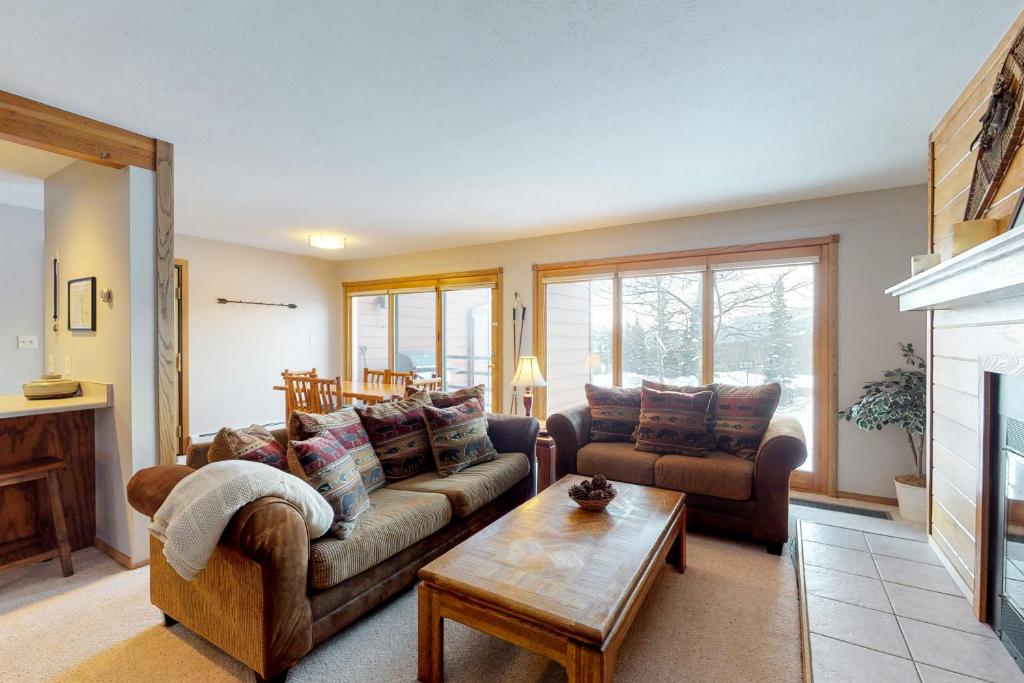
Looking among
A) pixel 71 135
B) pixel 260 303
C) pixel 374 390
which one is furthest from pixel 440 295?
pixel 71 135

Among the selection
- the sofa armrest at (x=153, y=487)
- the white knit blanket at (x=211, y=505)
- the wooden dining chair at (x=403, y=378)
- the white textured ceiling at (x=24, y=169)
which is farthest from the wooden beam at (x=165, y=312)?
the wooden dining chair at (x=403, y=378)

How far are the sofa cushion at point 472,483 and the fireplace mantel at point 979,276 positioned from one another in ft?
7.45

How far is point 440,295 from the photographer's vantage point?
234 inches

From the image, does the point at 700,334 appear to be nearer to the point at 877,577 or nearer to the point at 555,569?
the point at 877,577

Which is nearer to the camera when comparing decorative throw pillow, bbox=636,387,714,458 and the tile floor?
the tile floor

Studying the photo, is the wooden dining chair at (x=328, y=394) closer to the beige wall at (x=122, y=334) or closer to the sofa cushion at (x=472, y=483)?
the beige wall at (x=122, y=334)

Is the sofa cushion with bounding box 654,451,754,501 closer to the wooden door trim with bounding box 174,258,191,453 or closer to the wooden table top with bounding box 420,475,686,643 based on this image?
the wooden table top with bounding box 420,475,686,643

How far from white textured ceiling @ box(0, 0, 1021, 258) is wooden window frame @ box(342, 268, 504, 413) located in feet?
6.38

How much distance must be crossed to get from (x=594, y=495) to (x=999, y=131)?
2.27 m

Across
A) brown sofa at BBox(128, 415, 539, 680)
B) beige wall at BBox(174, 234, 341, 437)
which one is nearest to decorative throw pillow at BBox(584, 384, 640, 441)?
brown sofa at BBox(128, 415, 539, 680)

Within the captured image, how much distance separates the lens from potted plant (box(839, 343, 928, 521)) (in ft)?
10.4

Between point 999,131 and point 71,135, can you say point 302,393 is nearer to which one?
point 71,135

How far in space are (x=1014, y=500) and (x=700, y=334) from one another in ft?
8.59

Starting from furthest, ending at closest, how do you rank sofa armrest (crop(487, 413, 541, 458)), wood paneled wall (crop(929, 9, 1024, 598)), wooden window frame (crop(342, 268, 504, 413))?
wooden window frame (crop(342, 268, 504, 413)) → sofa armrest (crop(487, 413, 541, 458)) → wood paneled wall (crop(929, 9, 1024, 598))
